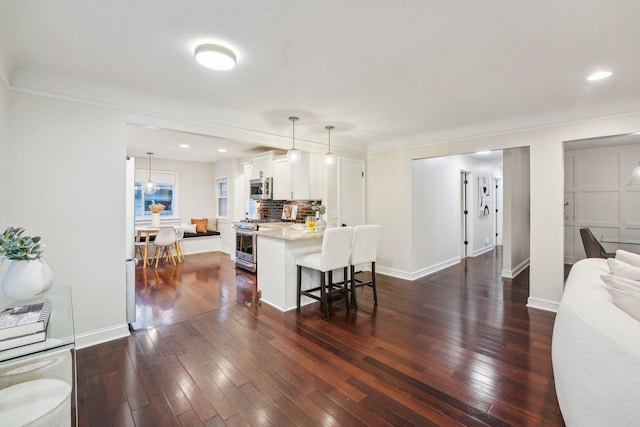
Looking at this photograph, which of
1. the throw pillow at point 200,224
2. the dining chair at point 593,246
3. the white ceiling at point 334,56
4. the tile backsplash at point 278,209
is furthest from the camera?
the throw pillow at point 200,224

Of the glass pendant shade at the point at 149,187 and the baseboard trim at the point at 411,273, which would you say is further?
the glass pendant shade at the point at 149,187

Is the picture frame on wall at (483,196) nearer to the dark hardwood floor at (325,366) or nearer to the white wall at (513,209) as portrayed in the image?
the white wall at (513,209)

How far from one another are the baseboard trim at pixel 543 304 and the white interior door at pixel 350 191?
8.97ft

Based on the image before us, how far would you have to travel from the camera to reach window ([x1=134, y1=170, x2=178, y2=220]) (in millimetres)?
7004

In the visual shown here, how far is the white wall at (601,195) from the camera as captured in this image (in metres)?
5.39

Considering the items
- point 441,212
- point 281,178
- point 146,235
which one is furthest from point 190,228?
point 441,212

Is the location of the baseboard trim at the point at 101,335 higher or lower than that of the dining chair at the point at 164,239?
lower

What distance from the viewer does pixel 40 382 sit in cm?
135

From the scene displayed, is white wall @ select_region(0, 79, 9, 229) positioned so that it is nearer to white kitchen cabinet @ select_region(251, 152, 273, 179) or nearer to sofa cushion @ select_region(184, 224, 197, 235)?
white kitchen cabinet @ select_region(251, 152, 273, 179)

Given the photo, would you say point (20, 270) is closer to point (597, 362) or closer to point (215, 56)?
point (215, 56)

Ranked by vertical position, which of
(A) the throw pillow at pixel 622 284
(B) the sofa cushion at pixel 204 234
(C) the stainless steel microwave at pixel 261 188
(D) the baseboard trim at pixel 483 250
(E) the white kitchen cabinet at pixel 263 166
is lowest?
(D) the baseboard trim at pixel 483 250

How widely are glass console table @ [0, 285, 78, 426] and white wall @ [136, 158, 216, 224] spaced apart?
6.42 metres

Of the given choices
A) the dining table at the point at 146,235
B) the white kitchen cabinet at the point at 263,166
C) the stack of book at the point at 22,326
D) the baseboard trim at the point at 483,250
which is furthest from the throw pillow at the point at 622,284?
the dining table at the point at 146,235

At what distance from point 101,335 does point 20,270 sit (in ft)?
4.97
